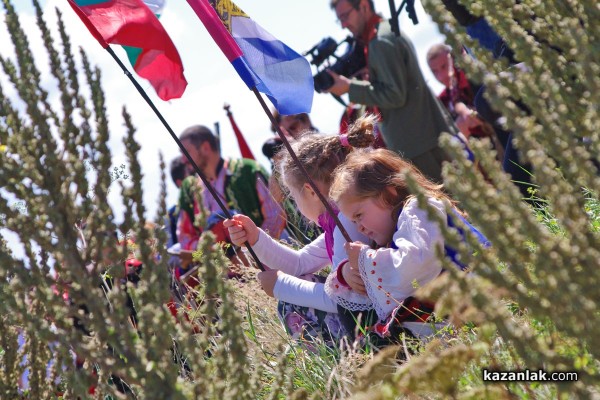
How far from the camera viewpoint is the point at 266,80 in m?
4.31

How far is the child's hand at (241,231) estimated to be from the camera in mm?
4512

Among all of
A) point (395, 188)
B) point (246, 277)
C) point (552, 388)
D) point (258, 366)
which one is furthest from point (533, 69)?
point (246, 277)

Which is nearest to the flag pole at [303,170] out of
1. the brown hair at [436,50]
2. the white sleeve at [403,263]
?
the white sleeve at [403,263]

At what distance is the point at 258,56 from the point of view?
4.33 meters

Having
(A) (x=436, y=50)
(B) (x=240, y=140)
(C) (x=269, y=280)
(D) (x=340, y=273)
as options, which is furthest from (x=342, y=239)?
(B) (x=240, y=140)

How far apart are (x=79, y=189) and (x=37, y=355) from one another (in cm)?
78

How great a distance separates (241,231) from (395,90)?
59.7 inches

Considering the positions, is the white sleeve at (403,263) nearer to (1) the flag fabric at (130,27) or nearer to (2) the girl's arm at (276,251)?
(2) the girl's arm at (276,251)

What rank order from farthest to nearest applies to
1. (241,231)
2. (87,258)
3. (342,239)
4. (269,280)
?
1. (241,231)
2. (269,280)
3. (342,239)
4. (87,258)

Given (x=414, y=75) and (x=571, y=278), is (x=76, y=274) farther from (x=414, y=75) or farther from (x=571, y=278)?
(x=414, y=75)

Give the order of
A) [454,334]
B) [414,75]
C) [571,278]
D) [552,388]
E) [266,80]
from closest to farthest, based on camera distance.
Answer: [571,278] < [552,388] < [454,334] < [266,80] < [414,75]

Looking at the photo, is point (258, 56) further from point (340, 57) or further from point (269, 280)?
point (340, 57)

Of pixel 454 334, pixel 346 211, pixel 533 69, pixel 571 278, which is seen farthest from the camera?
pixel 346 211

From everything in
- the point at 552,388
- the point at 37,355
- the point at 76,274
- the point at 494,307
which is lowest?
the point at 552,388
